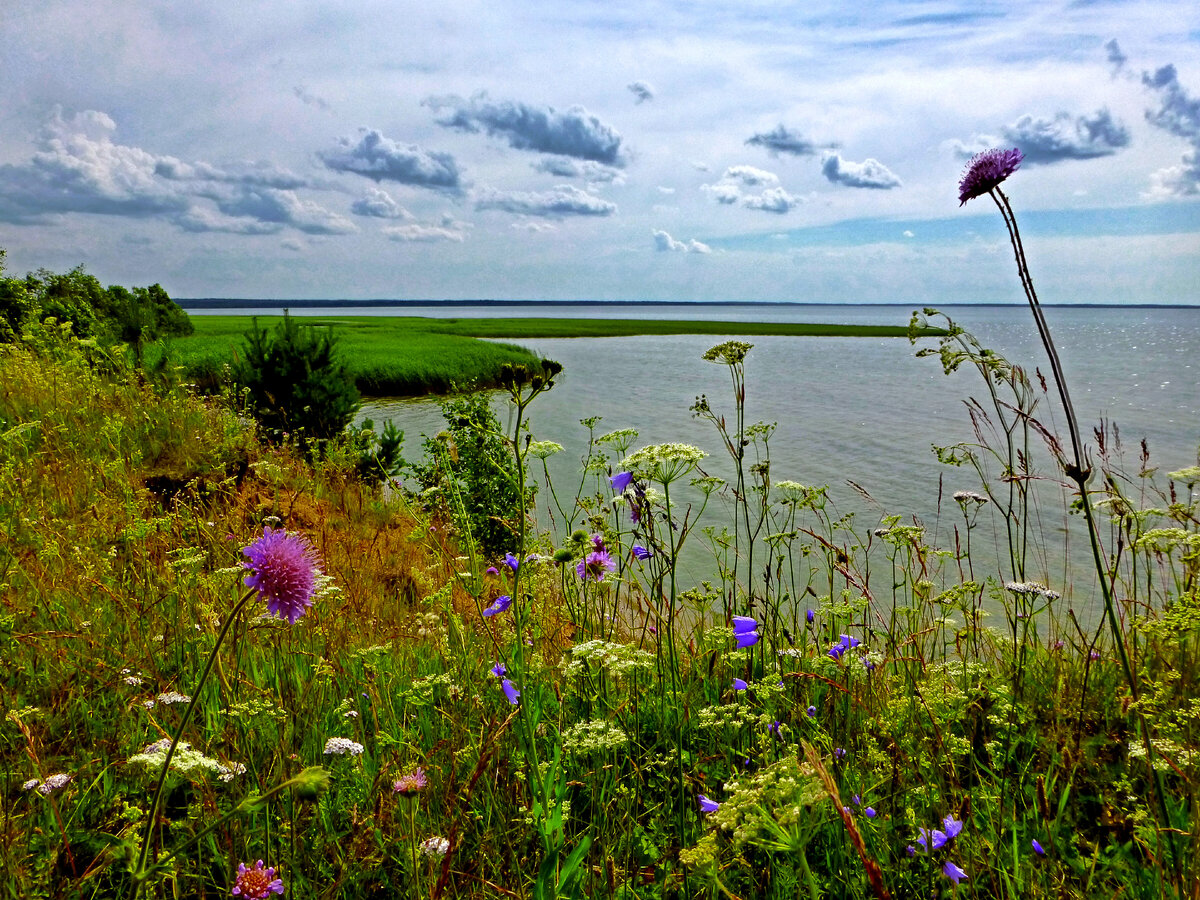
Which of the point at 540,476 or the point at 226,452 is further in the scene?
the point at 540,476

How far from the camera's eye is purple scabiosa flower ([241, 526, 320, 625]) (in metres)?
1.28

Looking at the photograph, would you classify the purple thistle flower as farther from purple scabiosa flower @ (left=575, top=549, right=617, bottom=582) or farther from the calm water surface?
the calm water surface

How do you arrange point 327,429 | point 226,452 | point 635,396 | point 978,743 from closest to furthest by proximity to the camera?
1. point 978,743
2. point 226,452
3. point 327,429
4. point 635,396

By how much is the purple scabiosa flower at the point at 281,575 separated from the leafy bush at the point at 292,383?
8.95 meters

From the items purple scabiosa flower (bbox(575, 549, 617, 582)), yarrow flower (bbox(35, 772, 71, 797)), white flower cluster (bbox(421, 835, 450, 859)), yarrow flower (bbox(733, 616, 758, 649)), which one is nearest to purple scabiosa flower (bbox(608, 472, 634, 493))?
purple scabiosa flower (bbox(575, 549, 617, 582))

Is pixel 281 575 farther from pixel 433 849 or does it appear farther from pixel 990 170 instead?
pixel 990 170

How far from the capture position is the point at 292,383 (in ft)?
32.3

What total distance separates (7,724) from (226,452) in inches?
218

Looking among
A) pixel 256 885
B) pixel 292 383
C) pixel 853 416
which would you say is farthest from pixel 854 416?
pixel 256 885

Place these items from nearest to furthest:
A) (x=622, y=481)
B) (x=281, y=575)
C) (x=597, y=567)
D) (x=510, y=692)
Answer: (x=281, y=575)
(x=510, y=692)
(x=597, y=567)
(x=622, y=481)

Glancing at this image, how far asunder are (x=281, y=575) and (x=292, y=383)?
938 cm

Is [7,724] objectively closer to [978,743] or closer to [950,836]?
[950,836]

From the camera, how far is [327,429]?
10.0 meters

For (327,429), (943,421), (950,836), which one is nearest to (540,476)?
(327,429)
